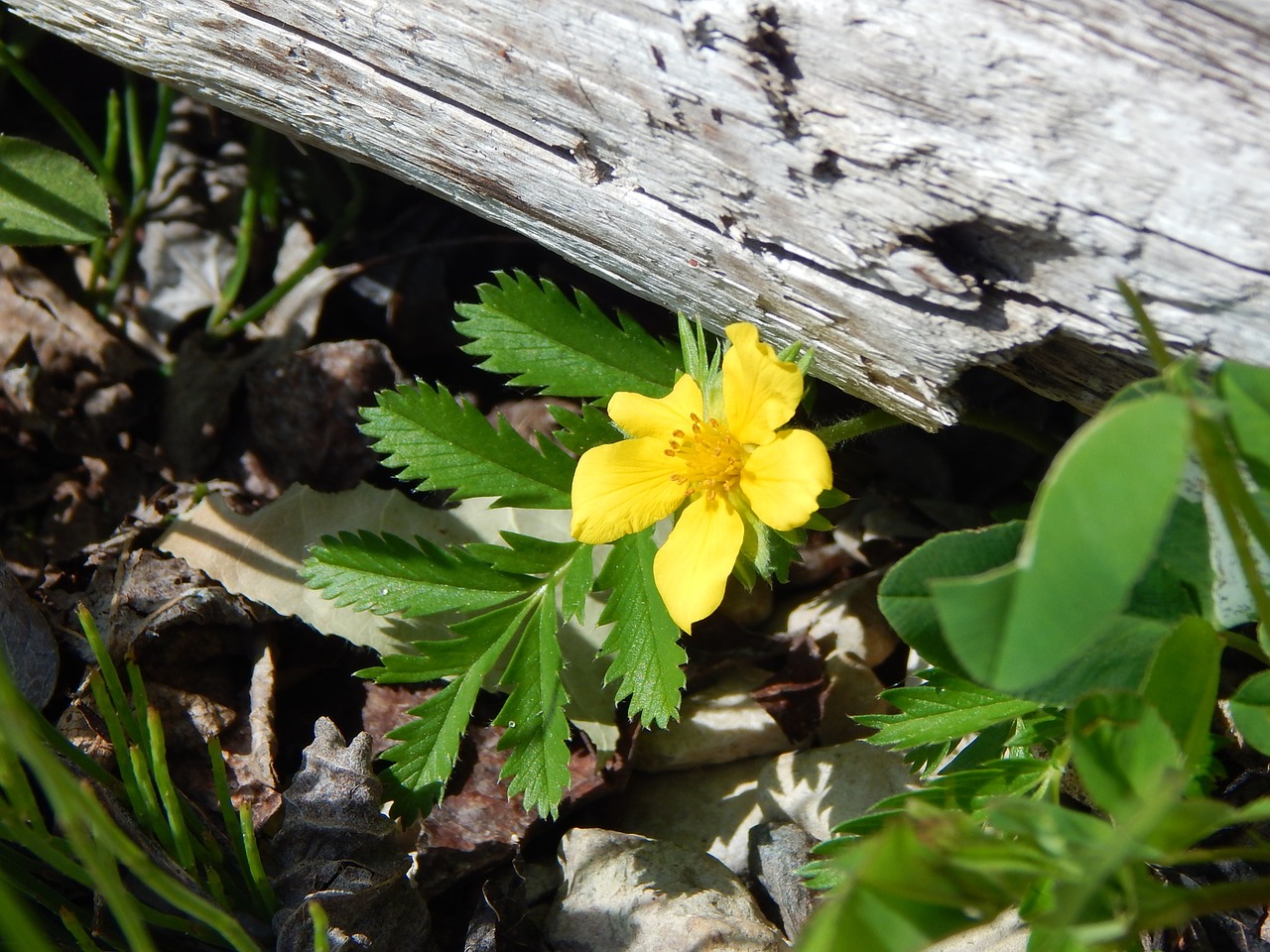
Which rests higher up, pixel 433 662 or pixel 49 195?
pixel 49 195

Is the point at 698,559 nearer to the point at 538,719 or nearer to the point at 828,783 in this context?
the point at 538,719

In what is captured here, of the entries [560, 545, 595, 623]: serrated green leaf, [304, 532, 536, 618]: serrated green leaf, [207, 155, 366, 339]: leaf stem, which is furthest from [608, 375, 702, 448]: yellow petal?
[207, 155, 366, 339]: leaf stem

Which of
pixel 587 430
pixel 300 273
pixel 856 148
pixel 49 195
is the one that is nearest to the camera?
pixel 856 148

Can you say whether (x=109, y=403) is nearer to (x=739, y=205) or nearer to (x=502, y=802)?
(x=502, y=802)

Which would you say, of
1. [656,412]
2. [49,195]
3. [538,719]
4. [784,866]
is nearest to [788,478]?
[656,412]

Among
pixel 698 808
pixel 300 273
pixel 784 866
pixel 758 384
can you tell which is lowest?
pixel 698 808

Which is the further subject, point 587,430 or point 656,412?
point 587,430

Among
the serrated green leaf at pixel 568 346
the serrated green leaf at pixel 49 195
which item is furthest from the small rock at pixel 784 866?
the serrated green leaf at pixel 49 195

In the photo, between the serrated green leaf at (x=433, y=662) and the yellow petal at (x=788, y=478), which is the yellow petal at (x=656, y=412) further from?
the serrated green leaf at (x=433, y=662)
